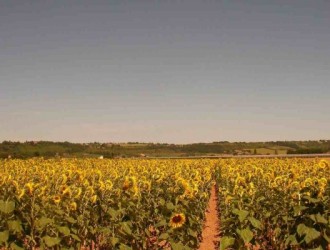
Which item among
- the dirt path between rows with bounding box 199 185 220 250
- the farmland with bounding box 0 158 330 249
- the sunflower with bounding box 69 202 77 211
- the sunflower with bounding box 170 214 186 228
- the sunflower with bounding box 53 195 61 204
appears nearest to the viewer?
the farmland with bounding box 0 158 330 249

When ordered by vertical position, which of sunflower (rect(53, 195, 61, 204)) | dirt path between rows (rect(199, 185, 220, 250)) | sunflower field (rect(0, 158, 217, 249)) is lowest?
dirt path between rows (rect(199, 185, 220, 250))

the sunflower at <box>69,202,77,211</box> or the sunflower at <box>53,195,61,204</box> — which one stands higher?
the sunflower at <box>53,195,61,204</box>

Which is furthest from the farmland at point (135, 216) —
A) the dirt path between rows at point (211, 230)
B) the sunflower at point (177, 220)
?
the dirt path between rows at point (211, 230)

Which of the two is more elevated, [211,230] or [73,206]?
[73,206]

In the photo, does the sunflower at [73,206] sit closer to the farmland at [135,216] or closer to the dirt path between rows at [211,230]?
the farmland at [135,216]

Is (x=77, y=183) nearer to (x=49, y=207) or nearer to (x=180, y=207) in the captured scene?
(x=49, y=207)

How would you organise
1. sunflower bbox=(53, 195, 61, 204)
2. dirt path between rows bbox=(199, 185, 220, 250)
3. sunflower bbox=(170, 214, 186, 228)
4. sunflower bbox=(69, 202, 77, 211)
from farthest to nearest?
dirt path between rows bbox=(199, 185, 220, 250)
sunflower bbox=(69, 202, 77, 211)
sunflower bbox=(53, 195, 61, 204)
sunflower bbox=(170, 214, 186, 228)

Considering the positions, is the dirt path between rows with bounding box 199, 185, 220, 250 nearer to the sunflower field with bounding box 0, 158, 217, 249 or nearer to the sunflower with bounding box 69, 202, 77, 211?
the sunflower field with bounding box 0, 158, 217, 249

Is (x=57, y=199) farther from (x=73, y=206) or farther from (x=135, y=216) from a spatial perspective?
(x=135, y=216)

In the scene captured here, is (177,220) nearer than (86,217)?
Yes

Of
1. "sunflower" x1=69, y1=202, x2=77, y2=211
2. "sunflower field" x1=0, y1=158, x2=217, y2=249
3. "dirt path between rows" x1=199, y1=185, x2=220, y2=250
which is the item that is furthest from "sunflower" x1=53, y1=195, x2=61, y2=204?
"dirt path between rows" x1=199, y1=185, x2=220, y2=250

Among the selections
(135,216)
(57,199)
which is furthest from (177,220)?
(57,199)

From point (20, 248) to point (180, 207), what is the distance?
3500 mm

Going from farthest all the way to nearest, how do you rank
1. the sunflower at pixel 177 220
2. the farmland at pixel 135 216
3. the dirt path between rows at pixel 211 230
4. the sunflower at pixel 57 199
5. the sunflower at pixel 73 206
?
1. the dirt path between rows at pixel 211 230
2. the sunflower at pixel 73 206
3. the sunflower at pixel 57 199
4. the sunflower at pixel 177 220
5. the farmland at pixel 135 216
